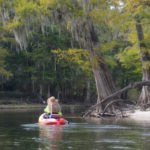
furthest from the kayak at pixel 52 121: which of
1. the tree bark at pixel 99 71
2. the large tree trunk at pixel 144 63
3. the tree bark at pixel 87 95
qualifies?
the tree bark at pixel 87 95

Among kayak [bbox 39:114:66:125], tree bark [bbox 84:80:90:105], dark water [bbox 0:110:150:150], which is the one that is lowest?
dark water [bbox 0:110:150:150]

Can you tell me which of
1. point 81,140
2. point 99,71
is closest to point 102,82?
point 99,71

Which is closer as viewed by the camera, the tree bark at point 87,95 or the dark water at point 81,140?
the dark water at point 81,140

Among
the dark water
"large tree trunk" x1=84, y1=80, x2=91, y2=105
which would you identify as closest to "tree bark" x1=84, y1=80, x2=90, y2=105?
"large tree trunk" x1=84, y1=80, x2=91, y2=105

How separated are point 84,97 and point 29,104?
29.3ft

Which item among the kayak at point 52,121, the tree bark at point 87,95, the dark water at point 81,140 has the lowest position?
the dark water at point 81,140

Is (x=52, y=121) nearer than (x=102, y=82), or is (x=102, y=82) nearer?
(x=52, y=121)

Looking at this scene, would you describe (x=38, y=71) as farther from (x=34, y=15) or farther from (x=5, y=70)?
(x=34, y=15)

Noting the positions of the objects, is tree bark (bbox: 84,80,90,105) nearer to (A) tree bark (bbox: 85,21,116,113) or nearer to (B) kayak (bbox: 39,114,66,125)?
(A) tree bark (bbox: 85,21,116,113)

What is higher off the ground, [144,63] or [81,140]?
[144,63]

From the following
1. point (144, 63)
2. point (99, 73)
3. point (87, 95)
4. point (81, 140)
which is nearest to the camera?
point (81, 140)

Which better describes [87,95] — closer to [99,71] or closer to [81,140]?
[99,71]

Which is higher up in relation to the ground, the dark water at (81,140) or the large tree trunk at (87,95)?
the large tree trunk at (87,95)

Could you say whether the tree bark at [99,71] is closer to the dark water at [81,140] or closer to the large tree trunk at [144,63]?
the large tree trunk at [144,63]
